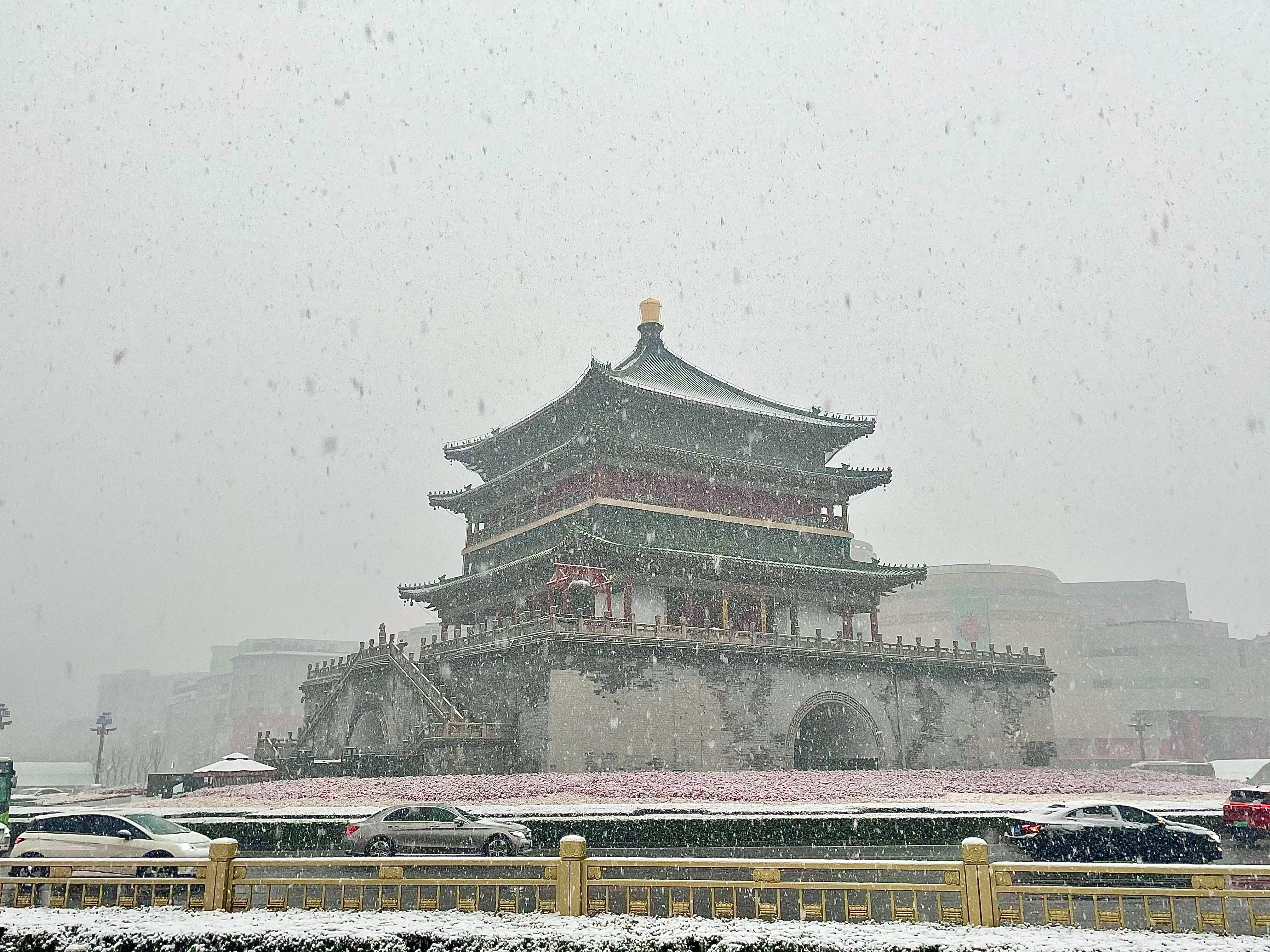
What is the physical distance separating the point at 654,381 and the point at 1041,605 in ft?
192

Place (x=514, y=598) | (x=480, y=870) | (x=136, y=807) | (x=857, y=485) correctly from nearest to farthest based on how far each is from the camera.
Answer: (x=480, y=870), (x=136, y=807), (x=514, y=598), (x=857, y=485)

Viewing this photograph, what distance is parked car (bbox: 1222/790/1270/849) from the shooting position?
743 inches

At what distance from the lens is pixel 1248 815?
62.7 feet

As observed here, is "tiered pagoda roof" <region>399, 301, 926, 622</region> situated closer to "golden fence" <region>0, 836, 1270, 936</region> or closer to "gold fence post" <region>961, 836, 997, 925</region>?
"golden fence" <region>0, 836, 1270, 936</region>

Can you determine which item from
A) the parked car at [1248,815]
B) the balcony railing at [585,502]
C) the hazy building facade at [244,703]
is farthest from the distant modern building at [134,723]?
the parked car at [1248,815]

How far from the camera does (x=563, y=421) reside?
4016 centimetres

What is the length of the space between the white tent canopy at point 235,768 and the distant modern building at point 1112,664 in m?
55.1

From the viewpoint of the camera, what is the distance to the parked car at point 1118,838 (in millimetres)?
15484

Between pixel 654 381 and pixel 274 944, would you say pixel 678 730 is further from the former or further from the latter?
pixel 274 944

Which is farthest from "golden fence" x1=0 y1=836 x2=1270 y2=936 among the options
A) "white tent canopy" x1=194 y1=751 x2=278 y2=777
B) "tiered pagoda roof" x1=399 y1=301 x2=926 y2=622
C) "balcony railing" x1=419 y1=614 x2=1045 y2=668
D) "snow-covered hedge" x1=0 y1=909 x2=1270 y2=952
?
"tiered pagoda roof" x1=399 y1=301 x2=926 y2=622

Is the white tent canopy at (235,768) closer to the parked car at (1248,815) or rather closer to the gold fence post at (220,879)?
the gold fence post at (220,879)

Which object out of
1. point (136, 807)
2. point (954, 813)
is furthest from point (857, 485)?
point (136, 807)

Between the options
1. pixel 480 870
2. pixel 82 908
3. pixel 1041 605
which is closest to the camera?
pixel 82 908

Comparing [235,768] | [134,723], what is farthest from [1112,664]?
[134,723]
